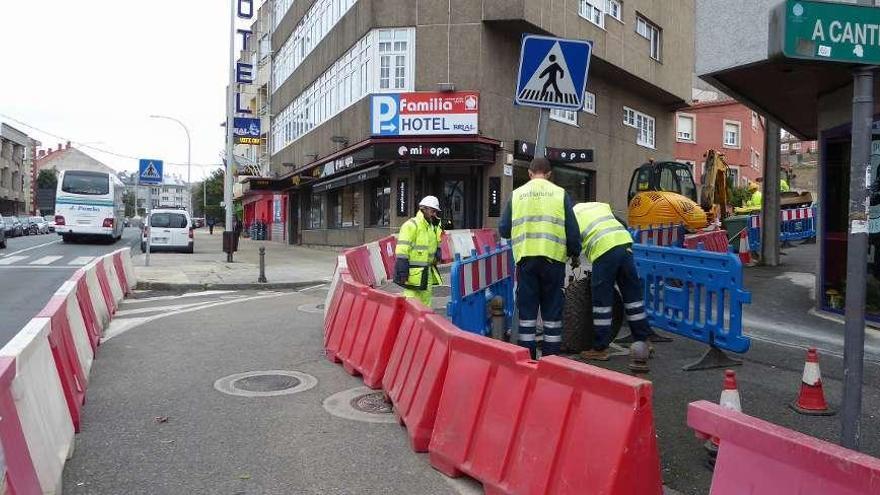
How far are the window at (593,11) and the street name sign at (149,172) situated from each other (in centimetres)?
1496

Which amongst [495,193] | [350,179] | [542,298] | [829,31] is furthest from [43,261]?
[829,31]

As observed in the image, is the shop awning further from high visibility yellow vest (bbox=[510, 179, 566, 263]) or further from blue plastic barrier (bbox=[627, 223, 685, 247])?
high visibility yellow vest (bbox=[510, 179, 566, 263])

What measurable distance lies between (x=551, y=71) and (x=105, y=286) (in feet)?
25.7

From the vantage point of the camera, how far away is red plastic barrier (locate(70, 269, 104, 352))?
25.0ft

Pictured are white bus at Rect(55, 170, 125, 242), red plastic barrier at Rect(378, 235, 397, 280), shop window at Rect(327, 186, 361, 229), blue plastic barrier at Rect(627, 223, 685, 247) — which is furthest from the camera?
white bus at Rect(55, 170, 125, 242)

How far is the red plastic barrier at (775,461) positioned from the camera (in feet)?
7.57

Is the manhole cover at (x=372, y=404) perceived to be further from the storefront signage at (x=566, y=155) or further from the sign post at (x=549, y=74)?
the storefront signage at (x=566, y=155)

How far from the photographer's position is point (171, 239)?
27172 millimetres

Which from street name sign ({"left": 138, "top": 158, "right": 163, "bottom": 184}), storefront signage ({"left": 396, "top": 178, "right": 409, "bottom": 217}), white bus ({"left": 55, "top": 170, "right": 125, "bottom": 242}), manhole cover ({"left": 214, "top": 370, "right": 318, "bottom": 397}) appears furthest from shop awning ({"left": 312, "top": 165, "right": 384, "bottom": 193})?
manhole cover ({"left": 214, "top": 370, "right": 318, "bottom": 397})

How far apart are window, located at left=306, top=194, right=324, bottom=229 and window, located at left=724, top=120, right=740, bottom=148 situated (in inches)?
1069

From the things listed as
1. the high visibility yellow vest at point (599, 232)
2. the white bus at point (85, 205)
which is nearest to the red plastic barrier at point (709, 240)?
the high visibility yellow vest at point (599, 232)

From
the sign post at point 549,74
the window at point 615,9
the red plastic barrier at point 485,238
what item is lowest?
the red plastic barrier at point 485,238

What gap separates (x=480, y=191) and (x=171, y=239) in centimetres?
1276

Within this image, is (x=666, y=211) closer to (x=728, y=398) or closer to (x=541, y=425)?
(x=728, y=398)
